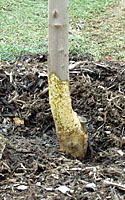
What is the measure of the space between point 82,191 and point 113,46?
332 cm

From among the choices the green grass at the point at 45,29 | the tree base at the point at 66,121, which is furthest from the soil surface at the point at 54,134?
the green grass at the point at 45,29

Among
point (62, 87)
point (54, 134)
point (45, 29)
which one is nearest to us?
point (62, 87)

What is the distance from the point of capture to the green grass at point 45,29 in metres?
4.88

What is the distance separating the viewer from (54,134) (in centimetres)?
343

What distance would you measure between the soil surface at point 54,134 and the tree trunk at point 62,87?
0.48ft

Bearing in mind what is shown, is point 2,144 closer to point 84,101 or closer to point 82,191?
point 82,191

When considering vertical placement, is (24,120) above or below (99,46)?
below

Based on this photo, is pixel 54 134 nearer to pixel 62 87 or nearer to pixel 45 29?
pixel 62 87

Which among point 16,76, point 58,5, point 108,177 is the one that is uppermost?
point 58,5

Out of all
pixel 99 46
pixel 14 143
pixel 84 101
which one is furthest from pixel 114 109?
pixel 99 46

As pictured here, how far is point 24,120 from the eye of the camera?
3549 millimetres

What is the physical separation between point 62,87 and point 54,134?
0.76 meters

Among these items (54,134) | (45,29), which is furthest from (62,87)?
(45,29)

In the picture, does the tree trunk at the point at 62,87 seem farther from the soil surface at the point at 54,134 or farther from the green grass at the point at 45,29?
the green grass at the point at 45,29
